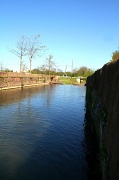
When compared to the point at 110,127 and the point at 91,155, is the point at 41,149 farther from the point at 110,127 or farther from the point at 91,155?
the point at 110,127

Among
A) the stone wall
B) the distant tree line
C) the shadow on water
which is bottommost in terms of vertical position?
the shadow on water

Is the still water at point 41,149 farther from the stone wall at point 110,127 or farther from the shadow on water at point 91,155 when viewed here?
the stone wall at point 110,127

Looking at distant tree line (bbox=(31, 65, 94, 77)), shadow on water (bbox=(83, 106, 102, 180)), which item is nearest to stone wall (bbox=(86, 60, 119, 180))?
shadow on water (bbox=(83, 106, 102, 180))

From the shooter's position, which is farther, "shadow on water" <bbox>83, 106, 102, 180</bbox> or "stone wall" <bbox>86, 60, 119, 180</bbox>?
"shadow on water" <bbox>83, 106, 102, 180</bbox>

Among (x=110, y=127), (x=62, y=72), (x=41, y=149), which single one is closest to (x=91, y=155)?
(x=41, y=149)

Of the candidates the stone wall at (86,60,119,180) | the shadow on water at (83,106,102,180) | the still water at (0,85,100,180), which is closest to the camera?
the stone wall at (86,60,119,180)

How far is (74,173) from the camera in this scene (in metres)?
9.13

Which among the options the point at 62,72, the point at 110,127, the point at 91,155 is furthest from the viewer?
the point at 62,72

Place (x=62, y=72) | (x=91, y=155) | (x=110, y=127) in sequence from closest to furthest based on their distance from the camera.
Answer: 1. (x=110, y=127)
2. (x=91, y=155)
3. (x=62, y=72)

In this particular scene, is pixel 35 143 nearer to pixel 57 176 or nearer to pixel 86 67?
pixel 57 176

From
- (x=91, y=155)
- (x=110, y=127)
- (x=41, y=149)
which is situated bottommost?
(x=91, y=155)

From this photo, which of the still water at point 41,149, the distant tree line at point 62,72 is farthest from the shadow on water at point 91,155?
the distant tree line at point 62,72

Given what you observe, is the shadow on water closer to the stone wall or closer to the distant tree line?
the stone wall

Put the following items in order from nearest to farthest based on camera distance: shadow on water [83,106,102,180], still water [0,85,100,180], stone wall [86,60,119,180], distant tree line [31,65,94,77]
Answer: stone wall [86,60,119,180]
still water [0,85,100,180]
shadow on water [83,106,102,180]
distant tree line [31,65,94,77]
